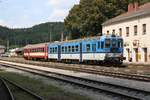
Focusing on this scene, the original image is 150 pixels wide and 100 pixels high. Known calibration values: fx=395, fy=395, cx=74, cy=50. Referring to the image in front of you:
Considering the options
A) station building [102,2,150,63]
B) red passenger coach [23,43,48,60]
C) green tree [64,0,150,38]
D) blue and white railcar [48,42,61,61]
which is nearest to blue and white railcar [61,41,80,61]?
blue and white railcar [48,42,61,61]

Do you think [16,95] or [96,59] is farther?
[96,59]

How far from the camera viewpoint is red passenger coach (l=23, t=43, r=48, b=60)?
5906cm

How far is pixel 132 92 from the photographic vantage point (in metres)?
17.1

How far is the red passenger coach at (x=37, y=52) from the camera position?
2325 inches

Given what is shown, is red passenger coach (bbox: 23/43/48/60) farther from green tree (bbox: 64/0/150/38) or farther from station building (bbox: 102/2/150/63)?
station building (bbox: 102/2/150/63)

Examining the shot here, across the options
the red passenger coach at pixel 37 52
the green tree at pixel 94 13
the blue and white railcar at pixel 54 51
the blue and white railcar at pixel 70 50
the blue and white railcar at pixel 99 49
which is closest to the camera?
the blue and white railcar at pixel 99 49

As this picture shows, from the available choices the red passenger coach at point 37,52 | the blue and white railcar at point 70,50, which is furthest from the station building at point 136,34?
the red passenger coach at point 37,52

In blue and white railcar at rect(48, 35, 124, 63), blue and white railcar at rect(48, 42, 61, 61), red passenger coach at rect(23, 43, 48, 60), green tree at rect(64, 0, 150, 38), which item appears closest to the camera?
blue and white railcar at rect(48, 35, 124, 63)

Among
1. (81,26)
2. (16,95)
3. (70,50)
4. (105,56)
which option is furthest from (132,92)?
(81,26)

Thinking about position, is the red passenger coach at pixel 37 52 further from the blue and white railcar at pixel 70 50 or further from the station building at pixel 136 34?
the station building at pixel 136 34

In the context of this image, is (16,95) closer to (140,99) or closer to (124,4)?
(140,99)

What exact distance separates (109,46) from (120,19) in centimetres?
2450

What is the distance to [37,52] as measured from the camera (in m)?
65.8

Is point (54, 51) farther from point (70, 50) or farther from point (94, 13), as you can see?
point (94, 13)
